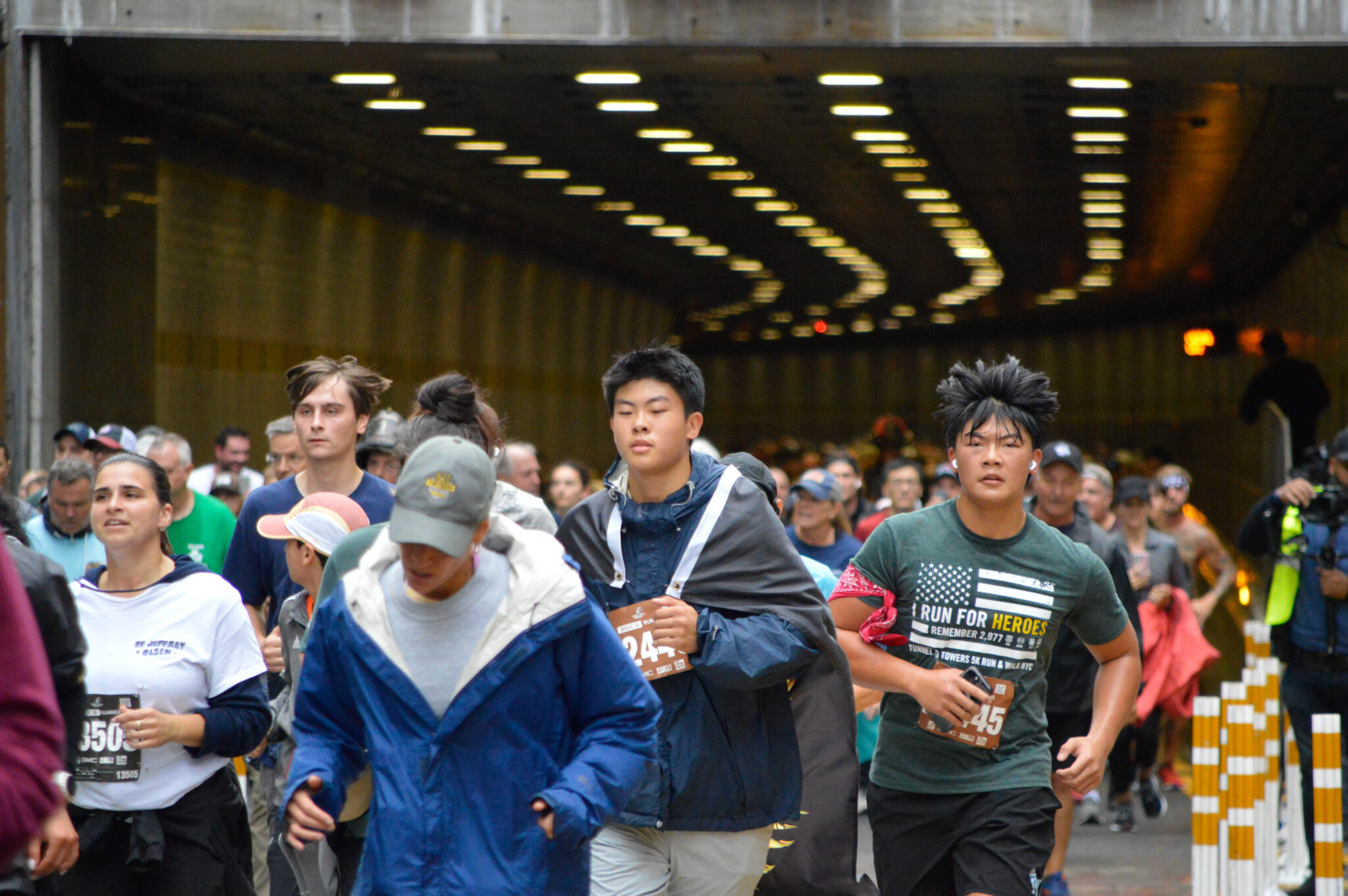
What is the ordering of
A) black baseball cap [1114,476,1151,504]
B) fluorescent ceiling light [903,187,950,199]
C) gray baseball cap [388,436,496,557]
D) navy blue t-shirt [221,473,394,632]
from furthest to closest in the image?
fluorescent ceiling light [903,187,950,199], black baseball cap [1114,476,1151,504], navy blue t-shirt [221,473,394,632], gray baseball cap [388,436,496,557]

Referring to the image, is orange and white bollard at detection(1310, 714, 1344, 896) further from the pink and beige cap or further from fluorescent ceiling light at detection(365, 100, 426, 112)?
fluorescent ceiling light at detection(365, 100, 426, 112)

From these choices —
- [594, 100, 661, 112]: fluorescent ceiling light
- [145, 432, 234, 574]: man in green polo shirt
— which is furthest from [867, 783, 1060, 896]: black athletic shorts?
[594, 100, 661, 112]: fluorescent ceiling light

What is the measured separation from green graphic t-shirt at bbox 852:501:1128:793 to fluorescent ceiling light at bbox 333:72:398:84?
12.1 m

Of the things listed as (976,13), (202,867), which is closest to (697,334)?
(976,13)

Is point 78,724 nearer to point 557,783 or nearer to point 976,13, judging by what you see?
point 557,783

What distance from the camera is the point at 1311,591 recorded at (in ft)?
30.3

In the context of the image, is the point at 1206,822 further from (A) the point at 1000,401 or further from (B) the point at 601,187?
(B) the point at 601,187

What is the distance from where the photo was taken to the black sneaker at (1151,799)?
11930mm

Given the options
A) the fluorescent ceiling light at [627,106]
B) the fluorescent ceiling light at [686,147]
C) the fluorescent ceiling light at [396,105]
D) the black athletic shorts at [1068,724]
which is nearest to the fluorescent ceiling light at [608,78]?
the fluorescent ceiling light at [627,106]

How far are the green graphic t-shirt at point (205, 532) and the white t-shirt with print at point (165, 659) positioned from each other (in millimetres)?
4028

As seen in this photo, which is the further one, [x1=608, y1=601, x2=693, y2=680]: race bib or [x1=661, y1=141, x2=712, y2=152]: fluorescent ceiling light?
[x1=661, y1=141, x2=712, y2=152]: fluorescent ceiling light

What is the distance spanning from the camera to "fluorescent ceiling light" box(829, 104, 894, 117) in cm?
1888

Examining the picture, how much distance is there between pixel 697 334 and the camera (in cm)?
5781

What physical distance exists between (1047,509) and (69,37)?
9.42 meters
